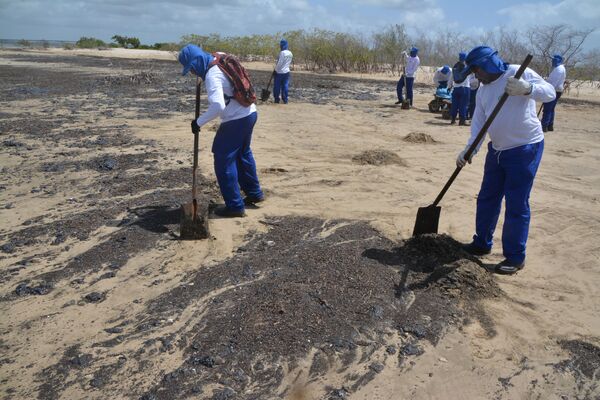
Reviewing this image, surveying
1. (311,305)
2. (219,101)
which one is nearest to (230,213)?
(219,101)

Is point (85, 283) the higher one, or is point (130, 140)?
point (130, 140)

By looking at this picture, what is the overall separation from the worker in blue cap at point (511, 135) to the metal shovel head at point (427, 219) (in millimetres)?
525

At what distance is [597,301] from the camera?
3887 mm

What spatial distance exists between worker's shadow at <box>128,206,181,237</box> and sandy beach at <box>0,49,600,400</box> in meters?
0.03

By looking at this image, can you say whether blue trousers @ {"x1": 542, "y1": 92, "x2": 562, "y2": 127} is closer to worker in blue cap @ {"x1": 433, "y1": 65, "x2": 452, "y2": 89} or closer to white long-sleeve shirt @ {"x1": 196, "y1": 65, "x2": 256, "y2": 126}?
worker in blue cap @ {"x1": 433, "y1": 65, "x2": 452, "y2": 89}

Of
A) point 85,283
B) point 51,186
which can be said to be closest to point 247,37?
point 51,186

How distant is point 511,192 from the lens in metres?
3.99

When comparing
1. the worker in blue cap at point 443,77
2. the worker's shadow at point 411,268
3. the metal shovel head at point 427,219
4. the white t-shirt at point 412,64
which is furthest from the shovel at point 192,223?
the white t-shirt at point 412,64

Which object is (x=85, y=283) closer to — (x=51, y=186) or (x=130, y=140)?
(x=51, y=186)

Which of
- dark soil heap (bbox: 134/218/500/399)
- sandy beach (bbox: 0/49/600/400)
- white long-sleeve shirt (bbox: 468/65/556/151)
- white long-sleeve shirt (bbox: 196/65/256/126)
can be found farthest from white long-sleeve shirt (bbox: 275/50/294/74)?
white long-sleeve shirt (bbox: 468/65/556/151)

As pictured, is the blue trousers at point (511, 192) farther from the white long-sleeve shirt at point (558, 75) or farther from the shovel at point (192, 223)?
the white long-sleeve shirt at point (558, 75)

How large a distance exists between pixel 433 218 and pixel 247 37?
35.1m

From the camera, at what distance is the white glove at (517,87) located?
3566 millimetres

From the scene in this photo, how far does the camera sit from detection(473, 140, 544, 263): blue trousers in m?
3.91
